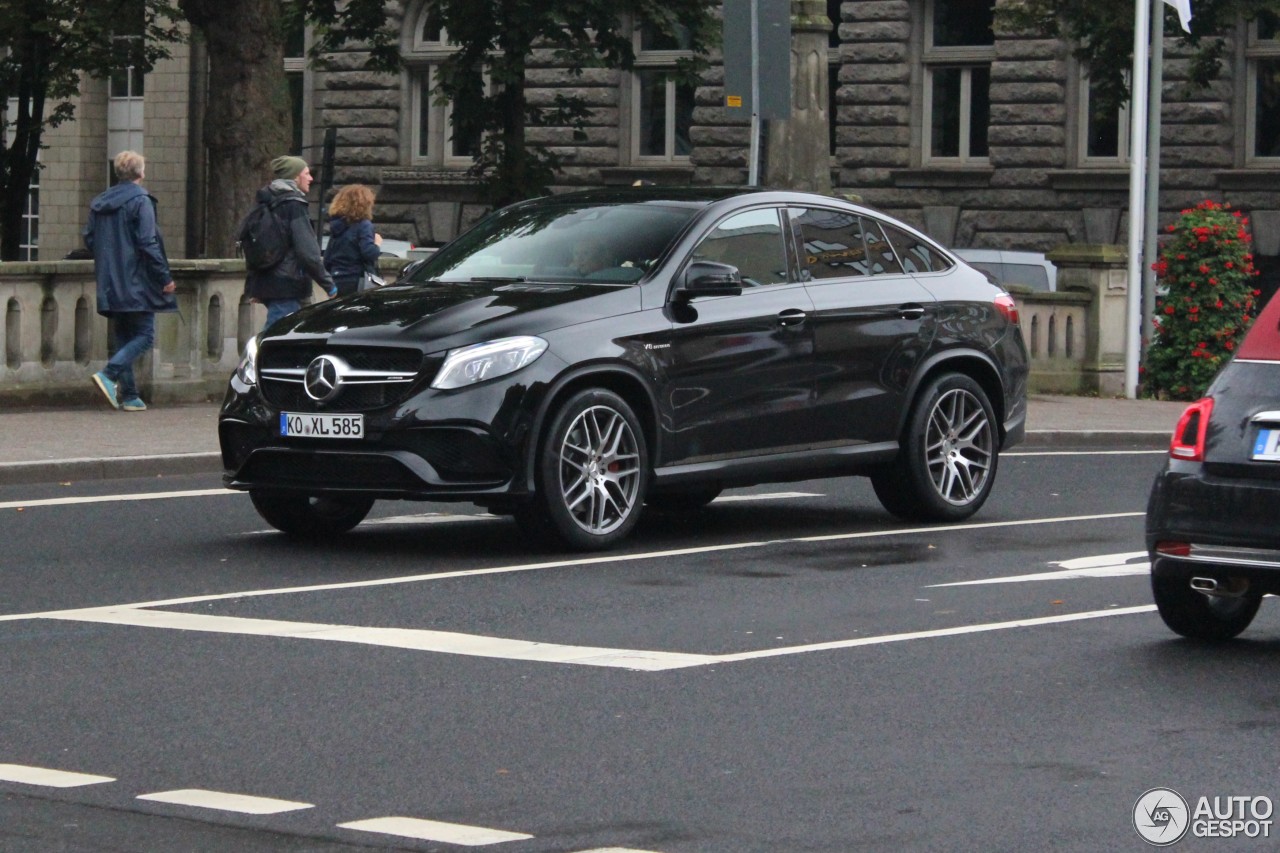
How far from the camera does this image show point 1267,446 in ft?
26.7

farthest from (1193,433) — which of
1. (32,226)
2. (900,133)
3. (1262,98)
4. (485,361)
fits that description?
(32,226)

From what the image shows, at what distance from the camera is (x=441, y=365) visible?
419 inches

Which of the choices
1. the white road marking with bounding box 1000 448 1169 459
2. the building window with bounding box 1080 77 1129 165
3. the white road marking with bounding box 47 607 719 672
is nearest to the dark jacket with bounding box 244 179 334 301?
→ the white road marking with bounding box 1000 448 1169 459

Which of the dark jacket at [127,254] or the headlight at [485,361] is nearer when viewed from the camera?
the headlight at [485,361]

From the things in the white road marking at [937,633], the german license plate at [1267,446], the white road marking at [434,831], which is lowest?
the white road marking at [937,633]

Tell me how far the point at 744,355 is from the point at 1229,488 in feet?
12.7

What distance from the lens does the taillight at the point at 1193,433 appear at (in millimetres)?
8336

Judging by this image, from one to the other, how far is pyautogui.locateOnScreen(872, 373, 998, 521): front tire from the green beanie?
21.5 ft

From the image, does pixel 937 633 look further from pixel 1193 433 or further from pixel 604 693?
pixel 604 693

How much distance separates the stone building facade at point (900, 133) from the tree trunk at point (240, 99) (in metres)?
7.02

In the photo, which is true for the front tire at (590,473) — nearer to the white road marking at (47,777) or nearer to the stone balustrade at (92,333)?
the white road marking at (47,777)

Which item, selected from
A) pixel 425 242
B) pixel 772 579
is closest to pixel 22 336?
pixel 772 579

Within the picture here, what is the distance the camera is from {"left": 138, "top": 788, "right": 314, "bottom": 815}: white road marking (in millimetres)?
6023

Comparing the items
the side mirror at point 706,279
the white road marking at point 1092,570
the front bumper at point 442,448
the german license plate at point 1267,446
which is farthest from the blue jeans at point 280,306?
the german license plate at point 1267,446
